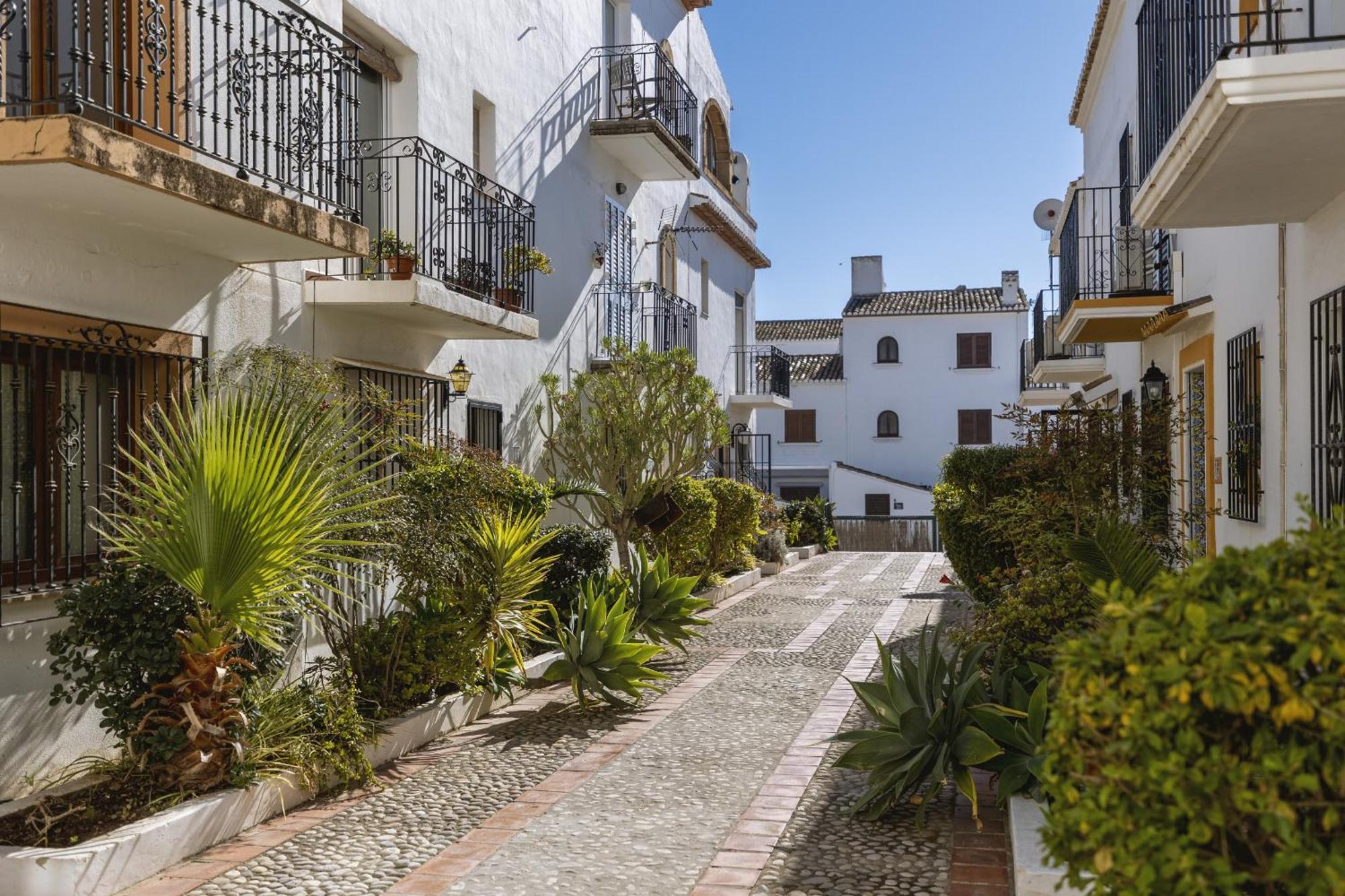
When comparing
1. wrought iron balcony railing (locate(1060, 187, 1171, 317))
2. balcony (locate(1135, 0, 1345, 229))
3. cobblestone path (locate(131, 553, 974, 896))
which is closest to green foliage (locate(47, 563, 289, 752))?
cobblestone path (locate(131, 553, 974, 896))

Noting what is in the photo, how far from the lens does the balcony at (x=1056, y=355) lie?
648 inches

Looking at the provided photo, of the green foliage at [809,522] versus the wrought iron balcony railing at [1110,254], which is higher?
the wrought iron balcony railing at [1110,254]

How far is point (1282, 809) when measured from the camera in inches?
99.4

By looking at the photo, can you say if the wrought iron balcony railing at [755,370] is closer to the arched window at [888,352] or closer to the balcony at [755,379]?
the balcony at [755,379]

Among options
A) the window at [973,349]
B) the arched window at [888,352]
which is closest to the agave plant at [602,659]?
the arched window at [888,352]

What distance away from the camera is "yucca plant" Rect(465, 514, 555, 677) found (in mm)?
7875

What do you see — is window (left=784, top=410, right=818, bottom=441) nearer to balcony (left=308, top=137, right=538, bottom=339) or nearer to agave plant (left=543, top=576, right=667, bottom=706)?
balcony (left=308, top=137, right=538, bottom=339)

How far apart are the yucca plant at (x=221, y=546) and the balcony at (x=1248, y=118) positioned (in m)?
4.52

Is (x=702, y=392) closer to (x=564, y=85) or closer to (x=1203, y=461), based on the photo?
(x=564, y=85)

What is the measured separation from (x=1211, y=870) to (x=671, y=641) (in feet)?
26.3

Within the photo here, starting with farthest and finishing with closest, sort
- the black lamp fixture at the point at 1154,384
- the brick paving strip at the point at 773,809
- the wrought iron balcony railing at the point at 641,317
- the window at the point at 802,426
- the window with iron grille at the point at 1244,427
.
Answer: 1. the window at the point at 802,426
2. the wrought iron balcony railing at the point at 641,317
3. the black lamp fixture at the point at 1154,384
4. the window with iron grille at the point at 1244,427
5. the brick paving strip at the point at 773,809

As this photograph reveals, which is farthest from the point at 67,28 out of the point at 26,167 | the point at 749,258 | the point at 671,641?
the point at 749,258

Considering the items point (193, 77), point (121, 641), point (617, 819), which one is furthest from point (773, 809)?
point (193, 77)

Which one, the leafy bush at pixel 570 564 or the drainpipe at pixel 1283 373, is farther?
the leafy bush at pixel 570 564
